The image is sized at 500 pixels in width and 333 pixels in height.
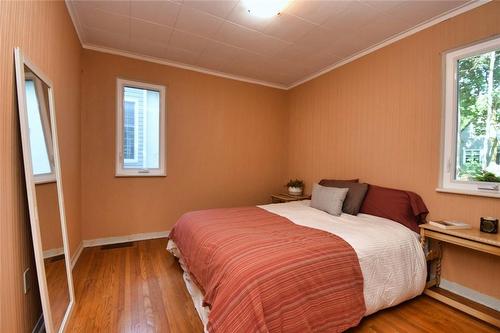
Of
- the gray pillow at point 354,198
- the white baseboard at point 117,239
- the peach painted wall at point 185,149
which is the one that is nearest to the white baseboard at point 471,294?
the gray pillow at point 354,198

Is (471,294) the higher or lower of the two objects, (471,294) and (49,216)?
the lower

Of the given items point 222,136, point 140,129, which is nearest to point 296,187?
point 222,136

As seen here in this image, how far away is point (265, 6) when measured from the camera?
2.16 meters

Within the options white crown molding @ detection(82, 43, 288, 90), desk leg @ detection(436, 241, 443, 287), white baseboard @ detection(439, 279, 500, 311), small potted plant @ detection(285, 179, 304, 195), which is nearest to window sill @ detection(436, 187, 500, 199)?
desk leg @ detection(436, 241, 443, 287)

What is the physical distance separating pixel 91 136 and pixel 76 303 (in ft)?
6.74

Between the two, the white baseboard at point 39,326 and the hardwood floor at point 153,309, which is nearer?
the white baseboard at point 39,326

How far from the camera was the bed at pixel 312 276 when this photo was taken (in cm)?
133

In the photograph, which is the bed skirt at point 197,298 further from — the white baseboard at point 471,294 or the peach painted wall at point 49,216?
the white baseboard at point 471,294

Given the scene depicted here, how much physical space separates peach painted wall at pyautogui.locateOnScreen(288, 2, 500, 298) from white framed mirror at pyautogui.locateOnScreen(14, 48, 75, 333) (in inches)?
127

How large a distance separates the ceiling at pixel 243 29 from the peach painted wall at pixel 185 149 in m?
0.38

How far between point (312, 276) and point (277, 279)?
0.27m

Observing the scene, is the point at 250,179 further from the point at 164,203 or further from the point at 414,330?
the point at 414,330

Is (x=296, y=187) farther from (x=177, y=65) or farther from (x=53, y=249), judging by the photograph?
(x=53, y=249)

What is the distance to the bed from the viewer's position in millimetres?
1327
